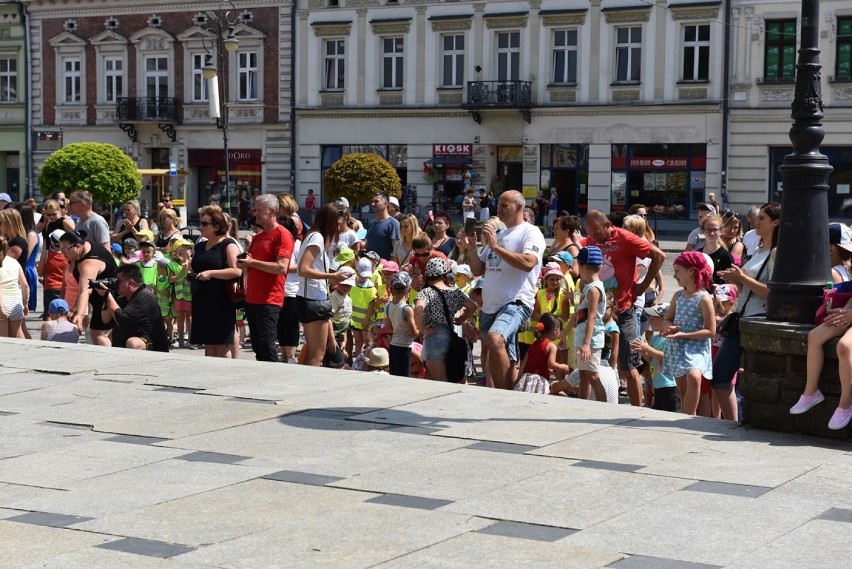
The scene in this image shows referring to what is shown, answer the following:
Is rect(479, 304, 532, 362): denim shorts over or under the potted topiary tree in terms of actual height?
under

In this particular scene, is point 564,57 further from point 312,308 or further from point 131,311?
point 312,308

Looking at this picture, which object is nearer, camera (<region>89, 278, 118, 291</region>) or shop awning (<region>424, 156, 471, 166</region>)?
camera (<region>89, 278, 118, 291</region>)

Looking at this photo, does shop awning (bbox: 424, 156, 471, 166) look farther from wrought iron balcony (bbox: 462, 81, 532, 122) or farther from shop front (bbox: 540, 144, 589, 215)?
shop front (bbox: 540, 144, 589, 215)

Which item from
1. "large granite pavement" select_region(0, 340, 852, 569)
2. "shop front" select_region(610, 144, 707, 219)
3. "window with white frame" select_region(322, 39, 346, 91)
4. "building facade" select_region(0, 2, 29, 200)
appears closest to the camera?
"large granite pavement" select_region(0, 340, 852, 569)

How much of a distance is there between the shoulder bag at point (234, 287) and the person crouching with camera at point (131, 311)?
0.89m

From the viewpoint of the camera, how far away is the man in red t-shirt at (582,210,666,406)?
11711 millimetres

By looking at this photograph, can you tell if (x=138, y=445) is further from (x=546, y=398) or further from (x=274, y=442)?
(x=546, y=398)

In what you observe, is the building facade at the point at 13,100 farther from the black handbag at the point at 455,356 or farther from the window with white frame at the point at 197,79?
the black handbag at the point at 455,356

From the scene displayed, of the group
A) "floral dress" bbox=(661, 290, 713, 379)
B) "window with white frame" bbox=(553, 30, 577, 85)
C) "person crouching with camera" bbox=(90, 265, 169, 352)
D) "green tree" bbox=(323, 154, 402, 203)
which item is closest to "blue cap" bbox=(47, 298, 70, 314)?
"person crouching with camera" bbox=(90, 265, 169, 352)

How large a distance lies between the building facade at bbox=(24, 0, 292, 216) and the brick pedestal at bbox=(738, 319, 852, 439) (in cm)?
4032

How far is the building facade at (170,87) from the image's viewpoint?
164 ft

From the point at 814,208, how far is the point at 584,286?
2.60m

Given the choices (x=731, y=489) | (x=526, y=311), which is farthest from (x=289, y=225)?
(x=731, y=489)

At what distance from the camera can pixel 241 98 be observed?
50562mm
